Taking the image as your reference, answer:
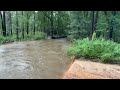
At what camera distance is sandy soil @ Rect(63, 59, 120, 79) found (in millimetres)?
9273

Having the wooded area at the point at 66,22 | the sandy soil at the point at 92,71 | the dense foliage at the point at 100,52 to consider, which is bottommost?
the sandy soil at the point at 92,71

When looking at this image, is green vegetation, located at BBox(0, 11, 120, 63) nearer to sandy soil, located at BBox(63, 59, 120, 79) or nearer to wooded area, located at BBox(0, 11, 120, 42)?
wooded area, located at BBox(0, 11, 120, 42)

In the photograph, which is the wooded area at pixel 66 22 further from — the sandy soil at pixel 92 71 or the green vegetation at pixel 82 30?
the sandy soil at pixel 92 71

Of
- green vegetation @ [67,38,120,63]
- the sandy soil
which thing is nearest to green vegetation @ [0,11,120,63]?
green vegetation @ [67,38,120,63]

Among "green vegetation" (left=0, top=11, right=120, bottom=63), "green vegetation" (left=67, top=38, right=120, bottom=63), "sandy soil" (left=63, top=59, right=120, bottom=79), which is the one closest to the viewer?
"sandy soil" (left=63, top=59, right=120, bottom=79)

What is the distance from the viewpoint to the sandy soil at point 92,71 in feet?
30.4

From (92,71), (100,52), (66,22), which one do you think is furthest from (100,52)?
(66,22)

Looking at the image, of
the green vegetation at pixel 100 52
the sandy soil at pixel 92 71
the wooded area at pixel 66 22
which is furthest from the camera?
the wooded area at pixel 66 22

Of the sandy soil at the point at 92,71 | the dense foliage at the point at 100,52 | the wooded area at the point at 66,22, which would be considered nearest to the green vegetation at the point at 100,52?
the dense foliage at the point at 100,52

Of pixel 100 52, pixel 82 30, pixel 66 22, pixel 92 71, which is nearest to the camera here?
pixel 92 71

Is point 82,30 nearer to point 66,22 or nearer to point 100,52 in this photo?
point 66,22

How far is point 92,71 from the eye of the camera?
10109 millimetres
